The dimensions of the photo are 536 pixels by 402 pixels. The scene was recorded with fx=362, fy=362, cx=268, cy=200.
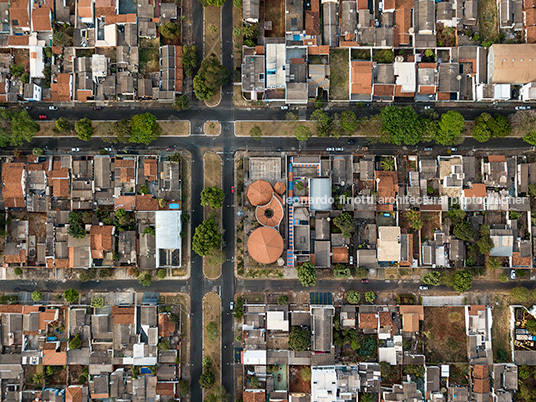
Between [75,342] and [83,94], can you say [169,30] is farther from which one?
[75,342]

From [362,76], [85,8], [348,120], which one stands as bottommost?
[348,120]

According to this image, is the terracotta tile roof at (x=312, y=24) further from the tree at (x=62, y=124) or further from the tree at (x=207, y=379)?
the tree at (x=207, y=379)

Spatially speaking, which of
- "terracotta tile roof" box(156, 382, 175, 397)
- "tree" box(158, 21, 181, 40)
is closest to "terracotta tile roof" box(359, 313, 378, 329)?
"terracotta tile roof" box(156, 382, 175, 397)

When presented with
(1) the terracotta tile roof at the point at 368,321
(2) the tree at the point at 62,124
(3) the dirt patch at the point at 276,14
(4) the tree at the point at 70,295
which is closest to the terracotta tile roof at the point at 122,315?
(4) the tree at the point at 70,295

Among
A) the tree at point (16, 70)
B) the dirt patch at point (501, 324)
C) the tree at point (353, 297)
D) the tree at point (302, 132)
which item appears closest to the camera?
the tree at point (302, 132)

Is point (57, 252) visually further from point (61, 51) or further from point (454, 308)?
point (454, 308)

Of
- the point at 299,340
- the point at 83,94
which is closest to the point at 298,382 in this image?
the point at 299,340
